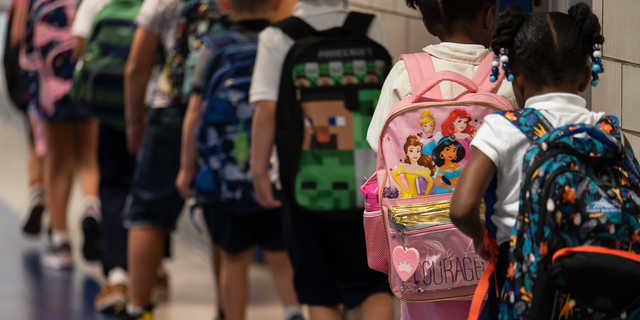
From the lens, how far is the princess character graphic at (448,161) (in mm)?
1930

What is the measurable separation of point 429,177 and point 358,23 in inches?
39.3

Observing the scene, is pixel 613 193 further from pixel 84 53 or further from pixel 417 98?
pixel 84 53

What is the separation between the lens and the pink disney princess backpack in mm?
1925

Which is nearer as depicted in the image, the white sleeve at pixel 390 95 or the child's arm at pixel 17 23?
the white sleeve at pixel 390 95

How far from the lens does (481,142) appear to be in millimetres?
1648

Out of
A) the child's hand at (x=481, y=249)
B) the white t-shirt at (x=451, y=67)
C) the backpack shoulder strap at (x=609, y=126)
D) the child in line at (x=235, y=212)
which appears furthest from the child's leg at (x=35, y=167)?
the backpack shoulder strap at (x=609, y=126)

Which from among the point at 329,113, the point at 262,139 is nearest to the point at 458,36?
the point at 329,113

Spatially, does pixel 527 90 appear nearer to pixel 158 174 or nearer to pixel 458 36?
pixel 458 36

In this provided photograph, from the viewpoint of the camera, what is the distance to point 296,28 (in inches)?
108

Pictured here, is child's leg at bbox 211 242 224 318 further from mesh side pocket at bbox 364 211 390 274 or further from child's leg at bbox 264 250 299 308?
mesh side pocket at bbox 364 211 390 274

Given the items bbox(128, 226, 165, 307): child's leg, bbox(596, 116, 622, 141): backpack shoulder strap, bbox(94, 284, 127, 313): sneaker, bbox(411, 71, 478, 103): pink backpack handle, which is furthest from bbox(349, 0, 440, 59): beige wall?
bbox(94, 284, 127, 313): sneaker

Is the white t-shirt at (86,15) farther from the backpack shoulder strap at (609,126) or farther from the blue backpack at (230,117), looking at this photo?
the backpack shoulder strap at (609,126)

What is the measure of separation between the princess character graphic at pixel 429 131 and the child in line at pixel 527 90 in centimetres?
26

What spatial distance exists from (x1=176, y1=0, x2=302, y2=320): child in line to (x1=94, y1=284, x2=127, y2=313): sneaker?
105 centimetres
